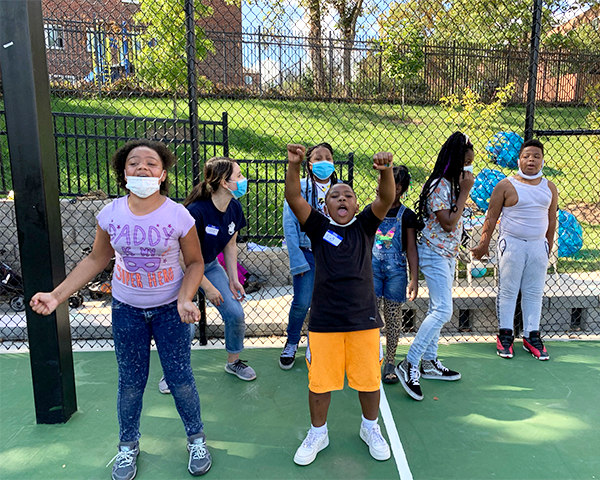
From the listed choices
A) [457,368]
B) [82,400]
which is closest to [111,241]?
[82,400]

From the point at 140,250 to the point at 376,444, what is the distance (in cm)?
168

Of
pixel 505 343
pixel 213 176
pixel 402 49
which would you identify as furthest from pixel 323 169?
pixel 402 49

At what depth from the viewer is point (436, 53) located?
9289 mm

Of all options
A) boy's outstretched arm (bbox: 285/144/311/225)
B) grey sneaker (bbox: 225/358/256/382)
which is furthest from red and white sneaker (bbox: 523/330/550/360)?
boy's outstretched arm (bbox: 285/144/311/225)

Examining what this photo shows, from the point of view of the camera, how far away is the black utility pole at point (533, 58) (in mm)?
4098

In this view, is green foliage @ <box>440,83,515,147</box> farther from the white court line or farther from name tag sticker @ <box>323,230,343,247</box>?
name tag sticker @ <box>323,230,343,247</box>

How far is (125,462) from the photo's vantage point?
8.21 feet

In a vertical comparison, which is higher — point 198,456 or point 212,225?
point 212,225

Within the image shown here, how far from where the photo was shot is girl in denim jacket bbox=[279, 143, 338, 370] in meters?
3.48

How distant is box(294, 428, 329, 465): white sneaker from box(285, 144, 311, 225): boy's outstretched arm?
121 cm

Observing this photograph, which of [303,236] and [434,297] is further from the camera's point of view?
[303,236]

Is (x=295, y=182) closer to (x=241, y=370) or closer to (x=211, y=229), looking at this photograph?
(x=211, y=229)

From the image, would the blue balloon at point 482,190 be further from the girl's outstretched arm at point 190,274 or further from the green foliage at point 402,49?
the girl's outstretched arm at point 190,274

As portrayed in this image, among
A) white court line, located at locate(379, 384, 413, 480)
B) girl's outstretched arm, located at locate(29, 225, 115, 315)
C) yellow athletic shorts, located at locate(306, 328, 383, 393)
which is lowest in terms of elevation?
white court line, located at locate(379, 384, 413, 480)
